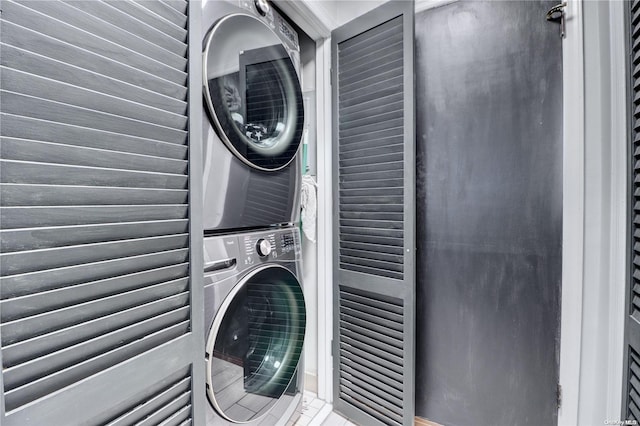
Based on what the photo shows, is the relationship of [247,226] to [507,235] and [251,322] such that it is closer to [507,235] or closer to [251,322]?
[251,322]

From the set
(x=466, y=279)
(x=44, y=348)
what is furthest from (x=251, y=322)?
(x=466, y=279)

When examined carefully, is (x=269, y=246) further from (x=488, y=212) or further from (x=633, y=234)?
(x=633, y=234)

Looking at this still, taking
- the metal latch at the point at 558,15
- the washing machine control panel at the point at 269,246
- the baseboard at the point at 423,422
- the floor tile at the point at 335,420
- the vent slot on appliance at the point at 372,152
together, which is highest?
the metal latch at the point at 558,15

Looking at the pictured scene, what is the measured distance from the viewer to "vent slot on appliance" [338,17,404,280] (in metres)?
1.38

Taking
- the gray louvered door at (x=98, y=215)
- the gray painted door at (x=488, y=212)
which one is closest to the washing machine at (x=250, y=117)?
the gray louvered door at (x=98, y=215)

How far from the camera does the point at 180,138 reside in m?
0.73

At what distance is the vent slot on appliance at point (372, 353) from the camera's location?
140 centimetres

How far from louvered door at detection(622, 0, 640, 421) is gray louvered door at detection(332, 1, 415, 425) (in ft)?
2.28

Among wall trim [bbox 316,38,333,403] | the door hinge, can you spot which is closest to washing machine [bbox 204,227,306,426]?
wall trim [bbox 316,38,333,403]

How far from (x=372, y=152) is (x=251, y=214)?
0.71m

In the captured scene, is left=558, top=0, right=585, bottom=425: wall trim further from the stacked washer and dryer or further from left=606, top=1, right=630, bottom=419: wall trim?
the stacked washer and dryer

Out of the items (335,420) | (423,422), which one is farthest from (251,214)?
(423,422)

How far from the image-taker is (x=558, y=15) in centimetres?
120

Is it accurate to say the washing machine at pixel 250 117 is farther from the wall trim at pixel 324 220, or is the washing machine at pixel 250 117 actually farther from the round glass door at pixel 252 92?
the wall trim at pixel 324 220
